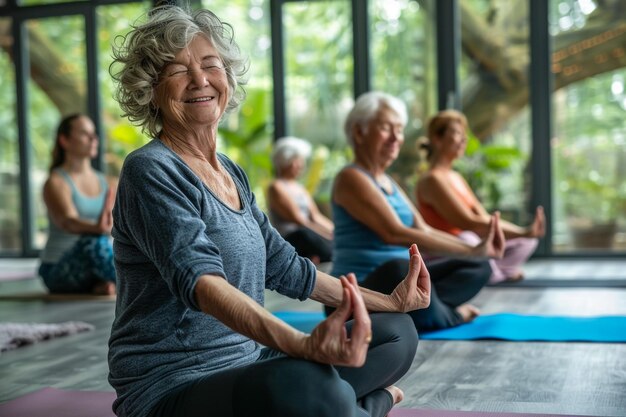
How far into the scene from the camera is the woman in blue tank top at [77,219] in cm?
493

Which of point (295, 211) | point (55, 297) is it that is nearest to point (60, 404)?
point (55, 297)

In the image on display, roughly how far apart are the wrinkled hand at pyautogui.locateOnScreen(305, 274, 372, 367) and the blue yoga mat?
2041 mm

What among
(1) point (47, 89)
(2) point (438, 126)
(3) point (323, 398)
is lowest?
(3) point (323, 398)

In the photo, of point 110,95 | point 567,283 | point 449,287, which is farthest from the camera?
point 110,95

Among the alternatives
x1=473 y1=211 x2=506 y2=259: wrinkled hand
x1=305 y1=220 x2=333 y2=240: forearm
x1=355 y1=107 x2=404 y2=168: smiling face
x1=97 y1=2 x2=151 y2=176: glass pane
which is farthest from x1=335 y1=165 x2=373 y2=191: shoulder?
x1=97 y1=2 x2=151 y2=176: glass pane

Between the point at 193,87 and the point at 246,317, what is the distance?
1.65ft

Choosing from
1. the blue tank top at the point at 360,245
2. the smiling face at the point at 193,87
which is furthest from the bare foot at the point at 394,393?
the blue tank top at the point at 360,245

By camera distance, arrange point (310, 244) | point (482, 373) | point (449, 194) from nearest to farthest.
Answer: point (482, 373)
point (449, 194)
point (310, 244)

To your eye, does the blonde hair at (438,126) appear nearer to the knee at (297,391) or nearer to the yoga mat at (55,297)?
the yoga mat at (55,297)

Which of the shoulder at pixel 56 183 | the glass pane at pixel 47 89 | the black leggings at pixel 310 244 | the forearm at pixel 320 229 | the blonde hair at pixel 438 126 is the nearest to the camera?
the blonde hair at pixel 438 126

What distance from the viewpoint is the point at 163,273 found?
1.47m

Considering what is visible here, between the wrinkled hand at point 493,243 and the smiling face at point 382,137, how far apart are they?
1.66 ft

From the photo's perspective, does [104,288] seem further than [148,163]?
Yes

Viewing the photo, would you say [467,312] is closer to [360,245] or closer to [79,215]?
[360,245]
